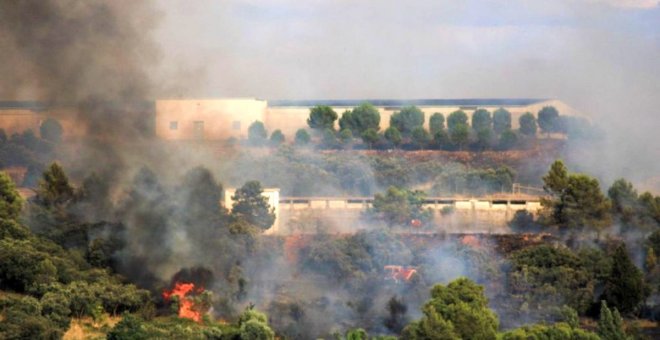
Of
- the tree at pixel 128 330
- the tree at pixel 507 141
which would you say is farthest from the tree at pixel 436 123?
the tree at pixel 128 330

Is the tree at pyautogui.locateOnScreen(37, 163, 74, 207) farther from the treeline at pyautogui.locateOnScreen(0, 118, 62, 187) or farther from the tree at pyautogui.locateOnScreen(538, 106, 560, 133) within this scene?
the tree at pyautogui.locateOnScreen(538, 106, 560, 133)

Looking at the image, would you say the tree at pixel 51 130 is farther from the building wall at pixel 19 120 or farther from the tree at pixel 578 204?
the tree at pixel 578 204

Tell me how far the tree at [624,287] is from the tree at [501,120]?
19041 mm

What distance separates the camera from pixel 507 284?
88.5ft

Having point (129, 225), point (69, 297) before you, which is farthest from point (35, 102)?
point (69, 297)

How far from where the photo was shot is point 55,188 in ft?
107

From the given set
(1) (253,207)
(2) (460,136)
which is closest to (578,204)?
(1) (253,207)

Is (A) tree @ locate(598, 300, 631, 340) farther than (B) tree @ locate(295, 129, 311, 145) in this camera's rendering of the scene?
No

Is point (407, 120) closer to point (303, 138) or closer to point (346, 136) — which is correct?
point (346, 136)

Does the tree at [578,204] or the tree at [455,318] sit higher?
the tree at [578,204]

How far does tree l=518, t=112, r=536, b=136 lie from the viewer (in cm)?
4435

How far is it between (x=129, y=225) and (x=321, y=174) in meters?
9.66

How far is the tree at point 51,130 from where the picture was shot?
34228 millimetres

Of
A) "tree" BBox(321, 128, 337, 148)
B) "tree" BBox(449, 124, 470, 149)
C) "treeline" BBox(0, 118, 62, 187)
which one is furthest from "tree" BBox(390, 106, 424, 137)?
"treeline" BBox(0, 118, 62, 187)
